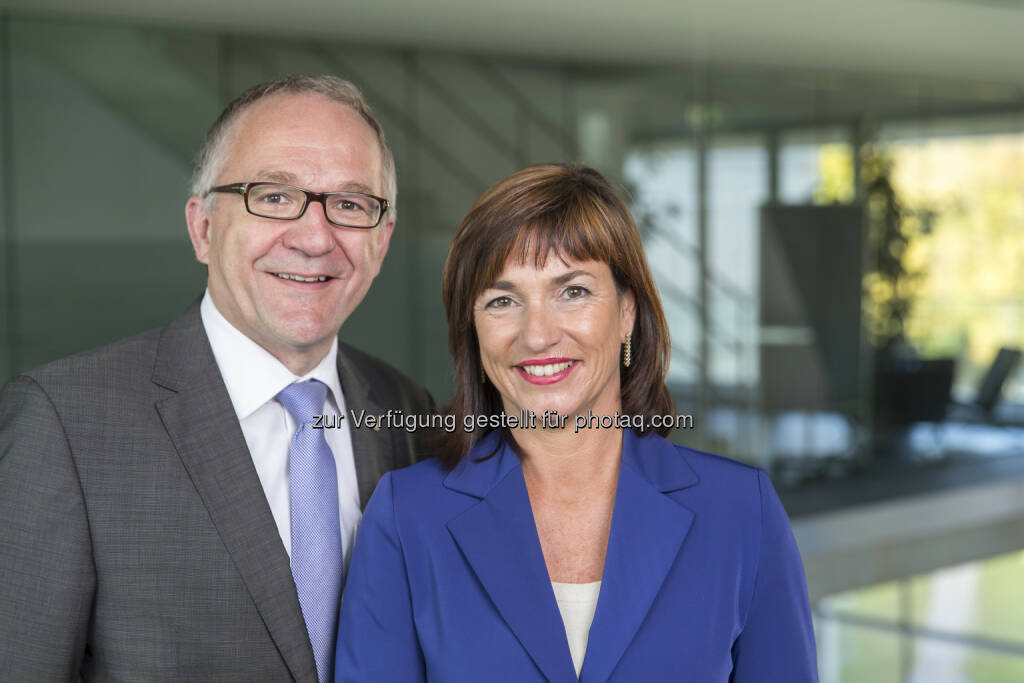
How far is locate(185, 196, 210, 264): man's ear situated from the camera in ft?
6.49

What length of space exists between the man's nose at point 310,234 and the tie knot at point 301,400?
26cm

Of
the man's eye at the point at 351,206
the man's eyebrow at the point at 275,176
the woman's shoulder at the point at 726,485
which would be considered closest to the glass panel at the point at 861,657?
the woman's shoulder at the point at 726,485

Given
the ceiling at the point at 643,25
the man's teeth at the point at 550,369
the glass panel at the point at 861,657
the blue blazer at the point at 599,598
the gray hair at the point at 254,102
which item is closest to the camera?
the blue blazer at the point at 599,598

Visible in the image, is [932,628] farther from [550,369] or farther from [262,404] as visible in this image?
[262,404]

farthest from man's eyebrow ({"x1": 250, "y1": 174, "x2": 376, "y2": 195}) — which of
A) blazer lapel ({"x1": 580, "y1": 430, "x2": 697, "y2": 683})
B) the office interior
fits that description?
the office interior

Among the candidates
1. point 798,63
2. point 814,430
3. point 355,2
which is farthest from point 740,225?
point 355,2

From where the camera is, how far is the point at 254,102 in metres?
1.94

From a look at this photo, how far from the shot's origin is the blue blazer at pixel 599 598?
68.6 inches

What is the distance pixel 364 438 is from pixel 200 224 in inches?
21.4

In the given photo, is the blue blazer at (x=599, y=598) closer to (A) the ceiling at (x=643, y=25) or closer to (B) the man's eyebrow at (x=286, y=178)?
(B) the man's eyebrow at (x=286, y=178)

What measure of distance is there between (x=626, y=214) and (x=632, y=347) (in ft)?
A: 1.05

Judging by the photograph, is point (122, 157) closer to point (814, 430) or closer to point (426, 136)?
point (426, 136)

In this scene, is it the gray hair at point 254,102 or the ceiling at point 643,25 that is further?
the ceiling at point 643,25

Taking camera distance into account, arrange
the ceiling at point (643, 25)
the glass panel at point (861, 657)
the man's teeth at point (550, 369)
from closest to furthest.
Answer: the man's teeth at point (550, 369)
the ceiling at point (643, 25)
the glass panel at point (861, 657)
